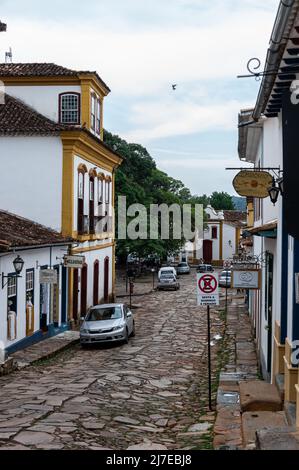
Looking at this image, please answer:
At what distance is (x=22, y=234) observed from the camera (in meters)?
19.8

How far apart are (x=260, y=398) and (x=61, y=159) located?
611 inches

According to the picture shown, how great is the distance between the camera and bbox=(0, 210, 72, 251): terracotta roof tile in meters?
17.2

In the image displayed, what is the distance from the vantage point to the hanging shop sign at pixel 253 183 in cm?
1089

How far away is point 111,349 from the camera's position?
19312mm

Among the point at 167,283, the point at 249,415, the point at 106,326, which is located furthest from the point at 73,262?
the point at 167,283

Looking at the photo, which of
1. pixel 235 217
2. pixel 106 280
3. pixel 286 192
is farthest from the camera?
pixel 235 217

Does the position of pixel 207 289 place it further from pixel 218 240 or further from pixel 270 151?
pixel 218 240

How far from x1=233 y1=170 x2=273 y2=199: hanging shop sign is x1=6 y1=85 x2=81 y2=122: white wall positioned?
52.8ft

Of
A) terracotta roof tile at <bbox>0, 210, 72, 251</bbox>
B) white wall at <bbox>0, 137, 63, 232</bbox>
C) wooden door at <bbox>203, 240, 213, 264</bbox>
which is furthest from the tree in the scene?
terracotta roof tile at <bbox>0, 210, 72, 251</bbox>

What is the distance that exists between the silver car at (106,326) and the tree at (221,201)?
85583mm

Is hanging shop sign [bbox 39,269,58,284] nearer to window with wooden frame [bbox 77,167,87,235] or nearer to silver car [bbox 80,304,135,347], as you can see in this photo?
silver car [bbox 80,304,135,347]

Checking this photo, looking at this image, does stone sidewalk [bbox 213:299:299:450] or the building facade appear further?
the building facade

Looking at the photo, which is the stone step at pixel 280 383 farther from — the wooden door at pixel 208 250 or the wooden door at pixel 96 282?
the wooden door at pixel 208 250

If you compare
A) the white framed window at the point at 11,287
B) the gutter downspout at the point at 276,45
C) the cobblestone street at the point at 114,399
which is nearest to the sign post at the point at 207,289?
the cobblestone street at the point at 114,399
